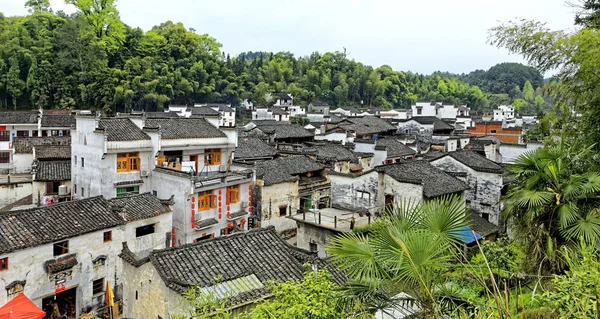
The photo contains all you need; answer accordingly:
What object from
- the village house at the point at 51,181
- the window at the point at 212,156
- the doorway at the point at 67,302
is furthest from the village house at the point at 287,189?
the village house at the point at 51,181

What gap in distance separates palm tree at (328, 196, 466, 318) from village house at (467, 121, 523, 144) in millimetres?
39979

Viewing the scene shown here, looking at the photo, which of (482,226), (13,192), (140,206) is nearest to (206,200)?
(140,206)

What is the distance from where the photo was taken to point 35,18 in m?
62.1

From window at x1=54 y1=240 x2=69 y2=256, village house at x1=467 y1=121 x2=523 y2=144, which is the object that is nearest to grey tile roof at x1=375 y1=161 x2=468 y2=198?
window at x1=54 y1=240 x2=69 y2=256

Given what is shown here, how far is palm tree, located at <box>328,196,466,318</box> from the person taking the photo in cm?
473

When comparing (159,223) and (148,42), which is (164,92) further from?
(159,223)

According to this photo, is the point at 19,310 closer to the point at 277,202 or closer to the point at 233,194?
the point at 233,194

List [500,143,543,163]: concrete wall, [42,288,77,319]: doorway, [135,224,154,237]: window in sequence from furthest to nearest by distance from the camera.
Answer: [500,143,543,163]: concrete wall, [135,224,154,237]: window, [42,288,77,319]: doorway

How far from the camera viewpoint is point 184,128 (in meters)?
22.3

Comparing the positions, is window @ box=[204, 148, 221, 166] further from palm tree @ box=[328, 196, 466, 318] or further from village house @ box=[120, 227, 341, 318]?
palm tree @ box=[328, 196, 466, 318]

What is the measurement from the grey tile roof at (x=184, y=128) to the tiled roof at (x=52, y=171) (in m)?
6.42

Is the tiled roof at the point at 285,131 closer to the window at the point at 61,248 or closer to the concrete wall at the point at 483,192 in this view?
the concrete wall at the point at 483,192

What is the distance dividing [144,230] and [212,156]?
7192mm

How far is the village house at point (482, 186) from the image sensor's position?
19.4 metres
